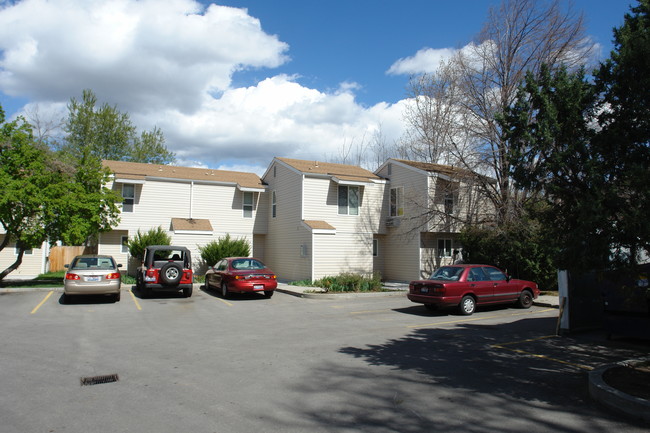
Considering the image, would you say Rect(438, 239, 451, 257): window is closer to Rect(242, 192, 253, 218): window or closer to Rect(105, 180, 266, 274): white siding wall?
Rect(105, 180, 266, 274): white siding wall

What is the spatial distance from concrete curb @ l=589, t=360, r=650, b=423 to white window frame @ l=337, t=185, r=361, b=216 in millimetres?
19042

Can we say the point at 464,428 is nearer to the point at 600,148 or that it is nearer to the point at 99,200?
the point at 600,148

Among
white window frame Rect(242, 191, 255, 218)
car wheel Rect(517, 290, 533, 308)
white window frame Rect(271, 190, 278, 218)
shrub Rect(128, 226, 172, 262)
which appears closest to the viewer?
car wheel Rect(517, 290, 533, 308)

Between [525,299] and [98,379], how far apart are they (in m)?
13.0

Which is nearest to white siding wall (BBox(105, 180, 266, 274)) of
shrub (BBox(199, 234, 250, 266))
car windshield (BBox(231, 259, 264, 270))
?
shrub (BBox(199, 234, 250, 266))

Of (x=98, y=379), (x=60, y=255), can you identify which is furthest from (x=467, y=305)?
(x=60, y=255)

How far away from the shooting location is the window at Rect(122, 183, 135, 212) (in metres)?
24.5

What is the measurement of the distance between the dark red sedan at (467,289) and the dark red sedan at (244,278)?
18.1 ft

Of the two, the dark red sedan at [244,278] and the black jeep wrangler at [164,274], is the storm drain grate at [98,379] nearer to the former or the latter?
the dark red sedan at [244,278]

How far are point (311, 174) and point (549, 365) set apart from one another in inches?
690

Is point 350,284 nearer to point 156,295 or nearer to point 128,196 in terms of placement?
point 156,295

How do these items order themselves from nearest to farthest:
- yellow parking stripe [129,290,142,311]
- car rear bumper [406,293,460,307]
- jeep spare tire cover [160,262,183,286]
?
car rear bumper [406,293,460,307], yellow parking stripe [129,290,142,311], jeep spare tire cover [160,262,183,286]

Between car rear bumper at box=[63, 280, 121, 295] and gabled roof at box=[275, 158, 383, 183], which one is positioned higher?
gabled roof at box=[275, 158, 383, 183]

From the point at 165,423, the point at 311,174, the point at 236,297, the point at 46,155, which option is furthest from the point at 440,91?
the point at 165,423
